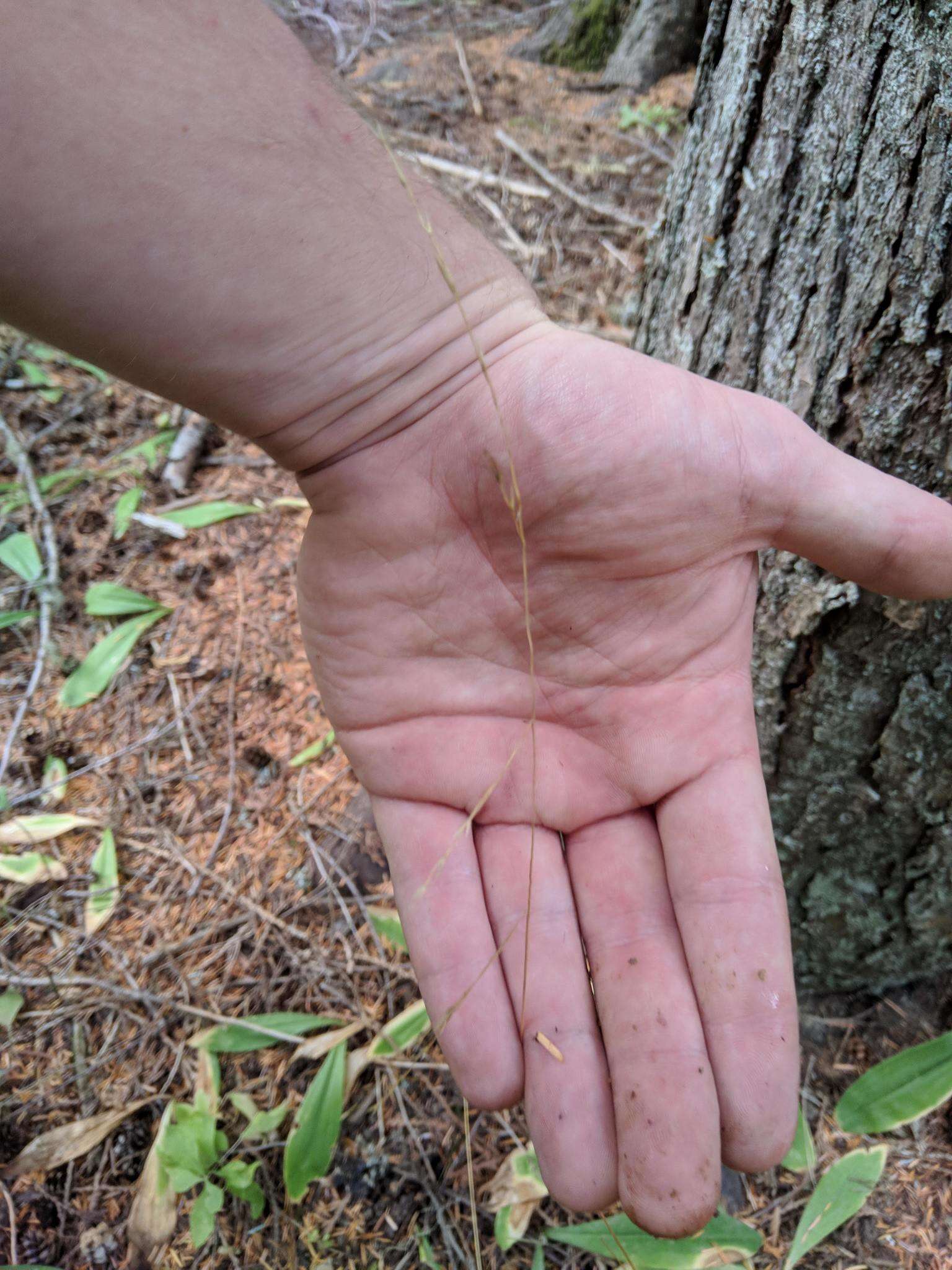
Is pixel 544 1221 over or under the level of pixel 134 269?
under

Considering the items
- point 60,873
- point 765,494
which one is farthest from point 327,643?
point 60,873

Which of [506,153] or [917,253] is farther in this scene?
[506,153]

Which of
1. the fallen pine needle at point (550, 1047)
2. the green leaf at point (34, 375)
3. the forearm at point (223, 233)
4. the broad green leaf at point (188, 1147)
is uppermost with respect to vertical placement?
the forearm at point (223, 233)

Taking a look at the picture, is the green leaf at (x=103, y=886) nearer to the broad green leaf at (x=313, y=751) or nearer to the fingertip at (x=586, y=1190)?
the broad green leaf at (x=313, y=751)

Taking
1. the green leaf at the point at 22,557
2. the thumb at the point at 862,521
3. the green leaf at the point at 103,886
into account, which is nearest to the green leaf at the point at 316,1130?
the green leaf at the point at 103,886

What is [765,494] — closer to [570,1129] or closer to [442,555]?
[442,555]

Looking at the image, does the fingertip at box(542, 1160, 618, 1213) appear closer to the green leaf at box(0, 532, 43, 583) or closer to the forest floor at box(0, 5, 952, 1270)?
the forest floor at box(0, 5, 952, 1270)

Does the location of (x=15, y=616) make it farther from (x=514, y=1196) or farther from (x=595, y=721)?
(x=514, y=1196)
